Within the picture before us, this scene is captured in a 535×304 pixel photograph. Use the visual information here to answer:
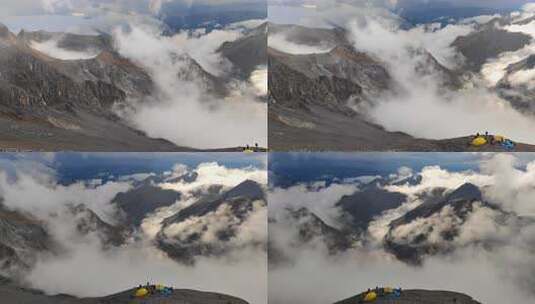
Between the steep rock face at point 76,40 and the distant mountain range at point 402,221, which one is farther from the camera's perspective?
the steep rock face at point 76,40

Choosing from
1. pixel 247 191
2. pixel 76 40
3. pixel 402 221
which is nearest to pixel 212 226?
pixel 247 191

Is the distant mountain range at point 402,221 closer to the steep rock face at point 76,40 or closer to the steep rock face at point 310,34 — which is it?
the steep rock face at point 310,34

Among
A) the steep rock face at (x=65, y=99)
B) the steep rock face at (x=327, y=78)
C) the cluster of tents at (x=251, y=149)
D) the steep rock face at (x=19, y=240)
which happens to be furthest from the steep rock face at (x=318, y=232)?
the steep rock face at (x=19, y=240)

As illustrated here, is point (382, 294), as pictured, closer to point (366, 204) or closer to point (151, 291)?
point (366, 204)

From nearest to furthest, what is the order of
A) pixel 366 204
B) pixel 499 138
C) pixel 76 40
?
1. pixel 499 138
2. pixel 366 204
3. pixel 76 40

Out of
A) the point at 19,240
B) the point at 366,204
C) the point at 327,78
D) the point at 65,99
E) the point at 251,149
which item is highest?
the point at 327,78

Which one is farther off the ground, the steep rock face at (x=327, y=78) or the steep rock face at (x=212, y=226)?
the steep rock face at (x=327, y=78)

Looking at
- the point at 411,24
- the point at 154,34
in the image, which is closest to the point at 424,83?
the point at 411,24
